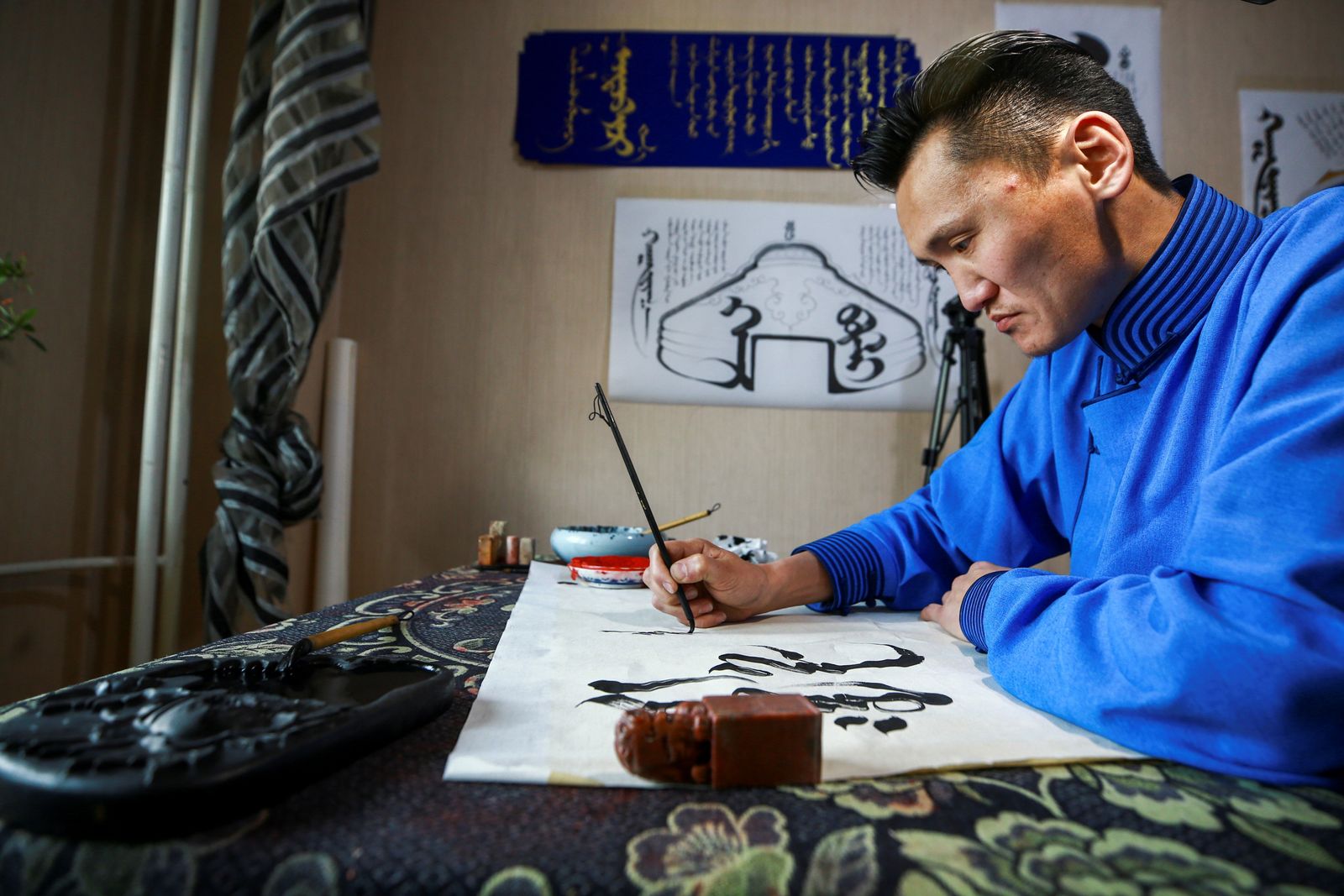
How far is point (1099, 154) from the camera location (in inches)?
32.7

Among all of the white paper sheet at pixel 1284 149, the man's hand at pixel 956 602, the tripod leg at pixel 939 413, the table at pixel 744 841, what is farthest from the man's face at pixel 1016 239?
the white paper sheet at pixel 1284 149

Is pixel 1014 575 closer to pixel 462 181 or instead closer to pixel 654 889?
pixel 654 889

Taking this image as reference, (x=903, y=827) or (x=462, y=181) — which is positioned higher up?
(x=462, y=181)

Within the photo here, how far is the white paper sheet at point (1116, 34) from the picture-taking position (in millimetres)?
2246

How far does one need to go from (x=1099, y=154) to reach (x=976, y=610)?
49cm

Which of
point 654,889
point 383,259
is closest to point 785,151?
point 383,259

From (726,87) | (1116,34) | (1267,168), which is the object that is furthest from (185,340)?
(1267,168)

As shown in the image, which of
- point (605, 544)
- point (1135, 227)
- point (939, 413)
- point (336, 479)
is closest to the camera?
point (1135, 227)

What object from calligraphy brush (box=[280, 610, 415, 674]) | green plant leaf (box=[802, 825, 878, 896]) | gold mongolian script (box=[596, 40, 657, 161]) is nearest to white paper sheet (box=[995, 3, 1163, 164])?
gold mongolian script (box=[596, 40, 657, 161])

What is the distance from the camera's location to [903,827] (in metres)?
0.38

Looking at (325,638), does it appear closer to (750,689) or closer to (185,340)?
(750,689)

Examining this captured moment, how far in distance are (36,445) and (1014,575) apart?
1.71 metres

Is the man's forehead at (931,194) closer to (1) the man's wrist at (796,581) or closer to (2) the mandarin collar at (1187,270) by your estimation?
(2) the mandarin collar at (1187,270)

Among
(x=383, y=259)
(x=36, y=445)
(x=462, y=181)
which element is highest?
(x=462, y=181)
